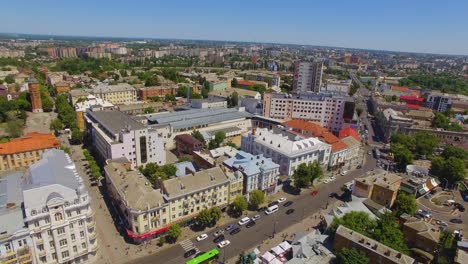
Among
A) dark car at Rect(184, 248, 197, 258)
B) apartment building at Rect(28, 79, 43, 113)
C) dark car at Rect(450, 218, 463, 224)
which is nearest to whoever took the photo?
dark car at Rect(184, 248, 197, 258)

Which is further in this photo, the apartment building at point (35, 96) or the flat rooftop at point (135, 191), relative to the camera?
the apartment building at point (35, 96)

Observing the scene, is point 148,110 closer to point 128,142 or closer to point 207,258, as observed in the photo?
point 128,142

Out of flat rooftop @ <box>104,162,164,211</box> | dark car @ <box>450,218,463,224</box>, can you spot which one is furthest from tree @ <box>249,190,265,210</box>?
dark car @ <box>450,218,463,224</box>

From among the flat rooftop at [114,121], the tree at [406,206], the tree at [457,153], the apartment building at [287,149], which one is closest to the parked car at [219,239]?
the apartment building at [287,149]

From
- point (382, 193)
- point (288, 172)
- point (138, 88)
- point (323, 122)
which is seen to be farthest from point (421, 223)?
point (138, 88)

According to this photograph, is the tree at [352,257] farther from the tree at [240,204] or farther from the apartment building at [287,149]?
the apartment building at [287,149]

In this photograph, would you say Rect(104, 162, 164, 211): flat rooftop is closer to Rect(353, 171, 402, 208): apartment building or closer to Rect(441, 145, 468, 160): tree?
Rect(353, 171, 402, 208): apartment building

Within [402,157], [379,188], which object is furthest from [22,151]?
[402,157]
